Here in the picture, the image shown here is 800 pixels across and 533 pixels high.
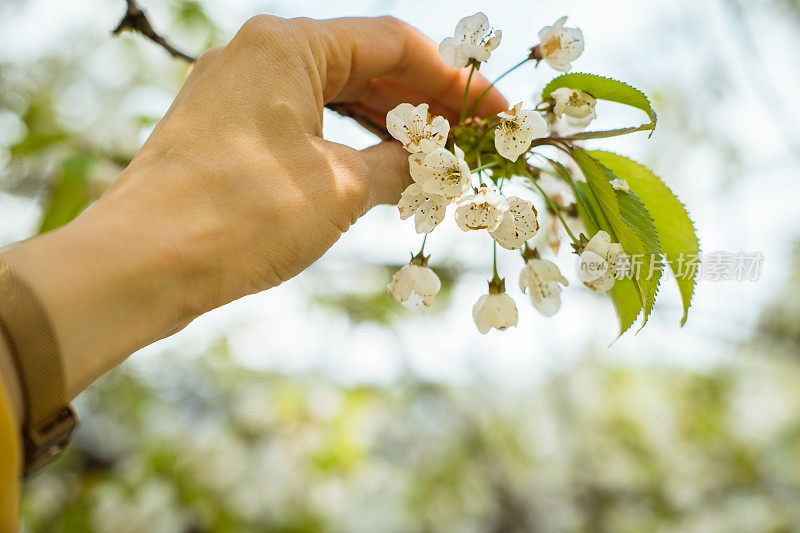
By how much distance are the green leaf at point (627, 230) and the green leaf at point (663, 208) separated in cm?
5

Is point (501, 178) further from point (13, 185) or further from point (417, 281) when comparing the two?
point (13, 185)

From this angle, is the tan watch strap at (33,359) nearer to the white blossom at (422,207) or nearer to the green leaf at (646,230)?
the white blossom at (422,207)

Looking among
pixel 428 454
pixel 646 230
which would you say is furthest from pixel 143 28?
pixel 428 454

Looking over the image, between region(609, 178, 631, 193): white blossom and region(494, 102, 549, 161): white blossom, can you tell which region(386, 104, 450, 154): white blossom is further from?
region(609, 178, 631, 193): white blossom

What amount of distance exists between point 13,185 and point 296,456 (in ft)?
3.94

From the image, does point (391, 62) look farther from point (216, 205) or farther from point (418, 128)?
point (216, 205)

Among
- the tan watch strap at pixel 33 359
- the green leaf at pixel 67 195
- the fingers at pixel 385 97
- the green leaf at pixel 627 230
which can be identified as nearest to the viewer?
the tan watch strap at pixel 33 359

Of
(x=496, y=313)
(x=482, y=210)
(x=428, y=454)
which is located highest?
(x=482, y=210)

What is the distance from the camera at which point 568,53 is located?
535mm

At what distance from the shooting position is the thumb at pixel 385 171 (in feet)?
1.79

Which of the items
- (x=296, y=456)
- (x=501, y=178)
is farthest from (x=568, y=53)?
(x=296, y=456)

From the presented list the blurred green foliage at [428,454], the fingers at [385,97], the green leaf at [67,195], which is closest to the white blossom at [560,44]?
the fingers at [385,97]

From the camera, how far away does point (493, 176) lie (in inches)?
22.3

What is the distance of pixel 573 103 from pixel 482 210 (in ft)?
0.50
